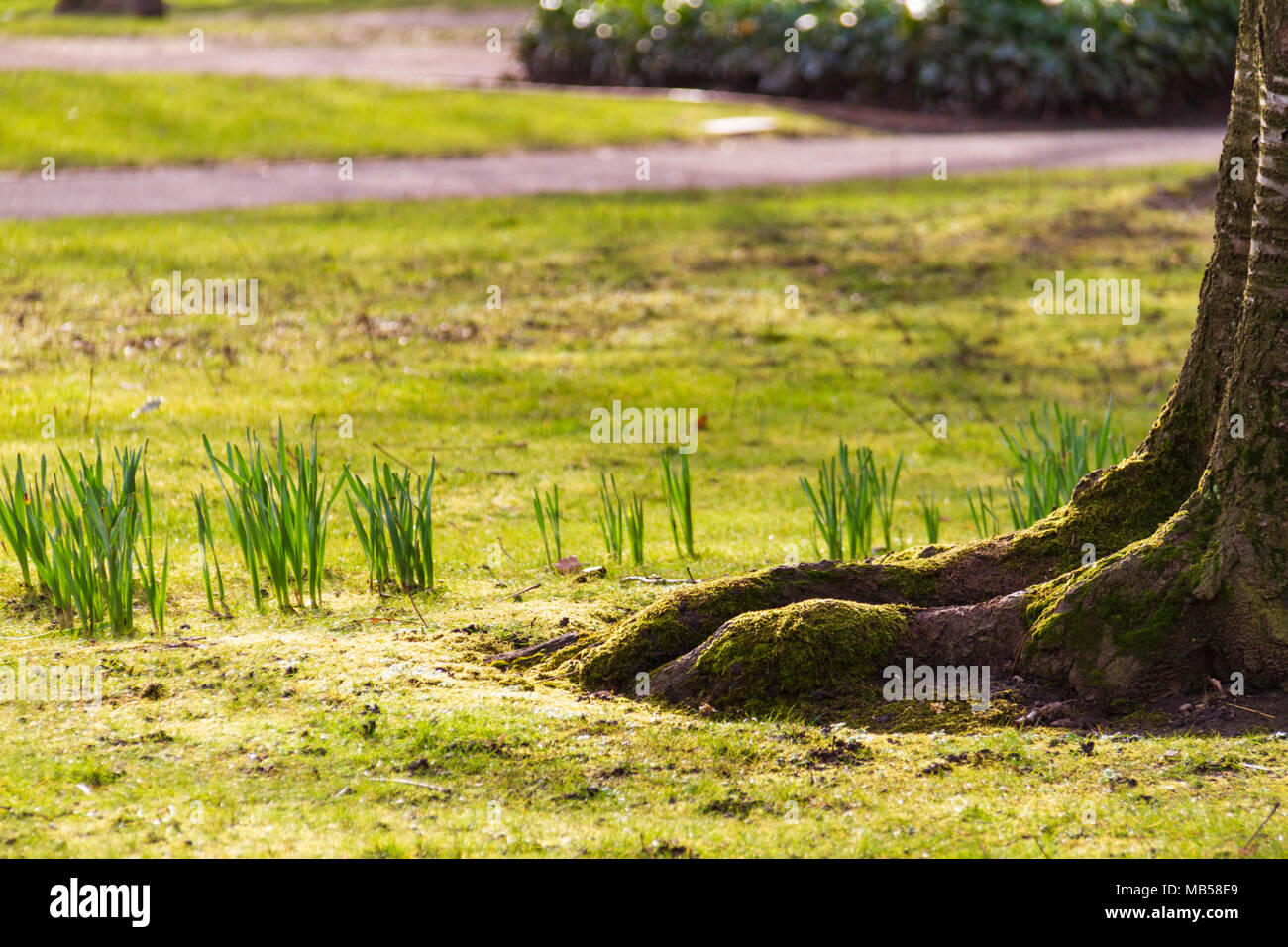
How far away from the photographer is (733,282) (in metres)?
10.2

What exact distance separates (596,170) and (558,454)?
7044 mm

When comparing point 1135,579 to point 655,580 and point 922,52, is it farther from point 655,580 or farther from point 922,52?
point 922,52

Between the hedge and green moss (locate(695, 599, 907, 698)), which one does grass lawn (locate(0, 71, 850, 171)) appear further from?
green moss (locate(695, 599, 907, 698))

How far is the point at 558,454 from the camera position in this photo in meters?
6.85

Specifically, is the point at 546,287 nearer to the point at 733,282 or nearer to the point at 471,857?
the point at 733,282

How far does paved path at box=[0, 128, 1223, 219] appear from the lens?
11.2 meters

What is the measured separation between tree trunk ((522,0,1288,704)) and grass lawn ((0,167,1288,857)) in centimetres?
22

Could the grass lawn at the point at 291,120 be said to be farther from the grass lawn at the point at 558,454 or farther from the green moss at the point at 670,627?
the green moss at the point at 670,627

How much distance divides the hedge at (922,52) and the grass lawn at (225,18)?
6.97 meters

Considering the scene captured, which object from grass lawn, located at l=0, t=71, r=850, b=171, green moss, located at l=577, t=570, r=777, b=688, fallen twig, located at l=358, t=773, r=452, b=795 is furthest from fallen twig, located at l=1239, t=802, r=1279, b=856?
grass lawn, located at l=0, t=71, r=850, b=171

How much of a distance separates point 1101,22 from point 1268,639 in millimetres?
15562

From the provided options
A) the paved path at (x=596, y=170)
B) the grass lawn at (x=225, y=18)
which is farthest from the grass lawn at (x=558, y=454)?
the grass lawn at (x=225, y=18)

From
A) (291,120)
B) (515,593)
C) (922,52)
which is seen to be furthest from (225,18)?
(515,593)

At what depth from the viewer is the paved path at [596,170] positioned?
1117cm
